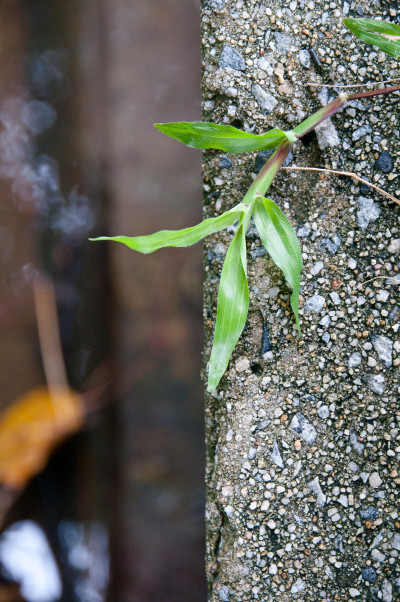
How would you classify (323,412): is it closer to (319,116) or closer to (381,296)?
(381,296)

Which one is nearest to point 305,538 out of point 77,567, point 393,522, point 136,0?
point 393,522

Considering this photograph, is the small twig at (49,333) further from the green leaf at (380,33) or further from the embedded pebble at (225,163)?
the green leaf at (380,33)

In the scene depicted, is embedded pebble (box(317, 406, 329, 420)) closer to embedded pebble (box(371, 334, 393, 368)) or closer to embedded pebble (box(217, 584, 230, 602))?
embedded pebble (box(371, 334, 393, 368))

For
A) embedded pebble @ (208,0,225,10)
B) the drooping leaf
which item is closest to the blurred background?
the drooping leaf

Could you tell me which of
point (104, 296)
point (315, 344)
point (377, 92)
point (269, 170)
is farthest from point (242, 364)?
point (104, 296)

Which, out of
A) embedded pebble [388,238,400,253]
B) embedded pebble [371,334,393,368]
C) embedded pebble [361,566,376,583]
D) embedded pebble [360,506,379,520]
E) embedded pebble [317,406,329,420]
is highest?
embedded pebble [388,238,400,253]

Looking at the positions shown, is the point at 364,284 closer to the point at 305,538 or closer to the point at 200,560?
the point at 305,538

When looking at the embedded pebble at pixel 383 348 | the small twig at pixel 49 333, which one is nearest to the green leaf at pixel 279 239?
the embedded pebble at pixel 383 348
